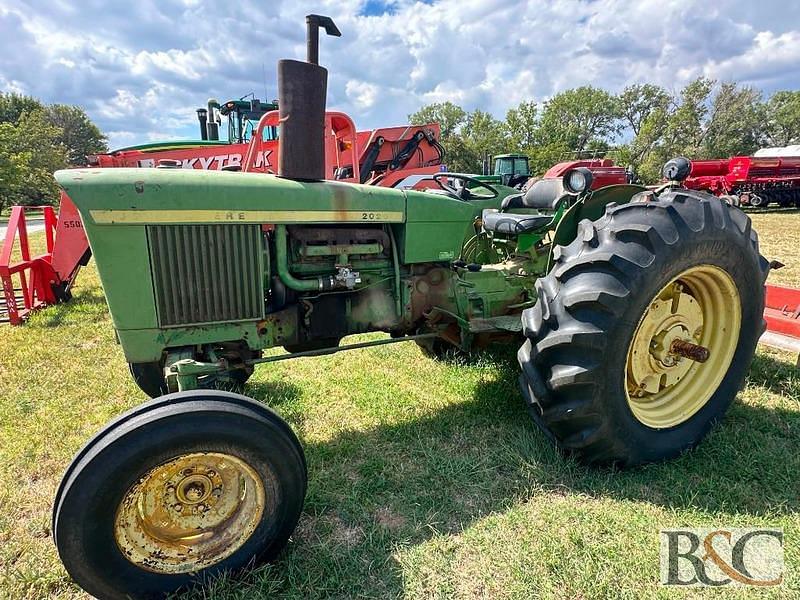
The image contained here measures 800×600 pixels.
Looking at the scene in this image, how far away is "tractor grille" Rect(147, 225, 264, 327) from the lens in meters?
2.20

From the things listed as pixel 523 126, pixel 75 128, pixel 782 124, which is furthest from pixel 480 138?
pixel 75 128

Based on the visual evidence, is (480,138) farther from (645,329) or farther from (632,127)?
(645,329)

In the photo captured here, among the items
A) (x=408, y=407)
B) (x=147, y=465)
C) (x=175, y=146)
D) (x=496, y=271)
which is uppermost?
(x=175, y=146)

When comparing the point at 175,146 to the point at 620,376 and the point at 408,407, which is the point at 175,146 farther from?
the point at 620,376

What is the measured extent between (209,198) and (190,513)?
1.31 m

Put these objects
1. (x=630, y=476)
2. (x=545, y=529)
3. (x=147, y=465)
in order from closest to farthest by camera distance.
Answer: (x=147, y=465), (x=545, y=529), (x=630, y=476)

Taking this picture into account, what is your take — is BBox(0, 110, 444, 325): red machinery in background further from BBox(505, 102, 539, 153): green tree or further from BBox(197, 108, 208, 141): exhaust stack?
BBox(505, 102, 539, 153): green tree

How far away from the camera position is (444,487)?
7.88ft

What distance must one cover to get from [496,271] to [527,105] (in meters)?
50.8

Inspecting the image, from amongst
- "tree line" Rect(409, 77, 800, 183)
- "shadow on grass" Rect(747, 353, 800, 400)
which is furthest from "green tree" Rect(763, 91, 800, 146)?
"shadow on grass" Rect(747, 353, 800, 400)

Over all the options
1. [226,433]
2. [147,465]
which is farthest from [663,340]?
[147,465]

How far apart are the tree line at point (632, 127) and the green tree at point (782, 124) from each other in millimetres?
68

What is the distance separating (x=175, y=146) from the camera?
9414 millimetres

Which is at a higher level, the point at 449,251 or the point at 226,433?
the point at 449,251
